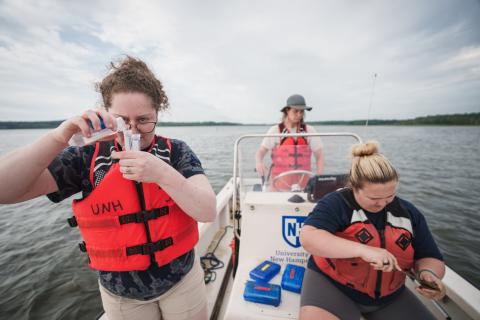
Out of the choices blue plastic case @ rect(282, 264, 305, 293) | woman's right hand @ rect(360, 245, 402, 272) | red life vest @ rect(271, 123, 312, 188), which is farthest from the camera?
red life vest @ rect(271, 123, 312, 188)

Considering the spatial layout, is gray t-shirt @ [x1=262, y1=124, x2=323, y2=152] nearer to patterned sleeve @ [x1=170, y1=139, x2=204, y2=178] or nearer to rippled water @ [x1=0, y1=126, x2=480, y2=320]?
patterned sleeve @ [x1=170, y1=139, x2=204, y2=178]

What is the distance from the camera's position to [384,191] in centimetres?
146

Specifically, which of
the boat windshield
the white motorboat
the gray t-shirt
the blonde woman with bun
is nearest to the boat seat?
the white motorboat

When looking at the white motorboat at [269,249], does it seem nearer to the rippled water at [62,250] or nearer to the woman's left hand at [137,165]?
the woman's left hand at [137,165]

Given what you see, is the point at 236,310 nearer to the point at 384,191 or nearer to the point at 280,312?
the point at 280,312

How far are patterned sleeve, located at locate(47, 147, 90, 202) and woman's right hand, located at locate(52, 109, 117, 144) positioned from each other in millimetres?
239

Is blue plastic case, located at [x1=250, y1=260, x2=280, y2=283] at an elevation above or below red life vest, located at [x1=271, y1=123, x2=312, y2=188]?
below

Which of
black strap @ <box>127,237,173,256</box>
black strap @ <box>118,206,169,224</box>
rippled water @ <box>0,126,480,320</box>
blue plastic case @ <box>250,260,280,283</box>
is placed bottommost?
rippled water @ <box>0,126,480,320</box>

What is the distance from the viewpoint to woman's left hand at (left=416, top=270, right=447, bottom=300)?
1329mm

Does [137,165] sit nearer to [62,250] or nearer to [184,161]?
[184,161]

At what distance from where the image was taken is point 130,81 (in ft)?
3.47

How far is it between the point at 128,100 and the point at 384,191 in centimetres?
159

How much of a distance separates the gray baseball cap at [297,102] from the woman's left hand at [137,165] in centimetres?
277

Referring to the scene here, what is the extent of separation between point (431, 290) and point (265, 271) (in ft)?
3.79
